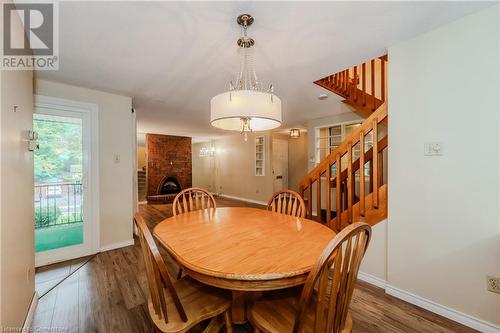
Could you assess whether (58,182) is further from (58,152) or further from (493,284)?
(493,284)

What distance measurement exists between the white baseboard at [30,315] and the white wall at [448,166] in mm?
3003

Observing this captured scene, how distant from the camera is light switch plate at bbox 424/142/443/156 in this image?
1.70m

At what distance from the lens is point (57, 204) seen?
2.76 m

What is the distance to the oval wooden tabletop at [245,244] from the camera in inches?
39.4

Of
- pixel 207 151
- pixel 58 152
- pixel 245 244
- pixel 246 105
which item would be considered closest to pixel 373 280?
pixel 245 244

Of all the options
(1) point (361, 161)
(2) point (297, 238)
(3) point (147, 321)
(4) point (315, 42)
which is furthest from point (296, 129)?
(3) point (147, 321)

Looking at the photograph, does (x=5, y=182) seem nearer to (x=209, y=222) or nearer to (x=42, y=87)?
(x=209, y=222)

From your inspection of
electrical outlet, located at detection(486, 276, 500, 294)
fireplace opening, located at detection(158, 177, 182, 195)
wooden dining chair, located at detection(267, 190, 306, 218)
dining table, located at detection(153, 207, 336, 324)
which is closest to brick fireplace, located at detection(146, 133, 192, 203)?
fireplace opening, located at detection(158, 177, 182, 195)

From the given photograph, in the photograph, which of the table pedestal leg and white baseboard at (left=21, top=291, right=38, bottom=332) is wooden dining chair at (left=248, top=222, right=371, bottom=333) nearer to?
the table pedestal leg

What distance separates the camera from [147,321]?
1.62 metres

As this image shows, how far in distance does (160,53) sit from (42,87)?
179cm

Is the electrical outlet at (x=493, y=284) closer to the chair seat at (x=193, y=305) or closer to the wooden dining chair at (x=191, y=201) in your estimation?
the chair seat at (x=193, y=305)

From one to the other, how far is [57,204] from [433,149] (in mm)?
4291

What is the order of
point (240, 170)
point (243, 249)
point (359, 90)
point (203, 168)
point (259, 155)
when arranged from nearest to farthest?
point (243, 249), point (359, 90), point (259, 155), point (240, 170), point (203, 168)
